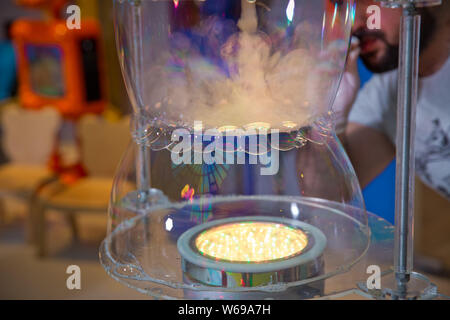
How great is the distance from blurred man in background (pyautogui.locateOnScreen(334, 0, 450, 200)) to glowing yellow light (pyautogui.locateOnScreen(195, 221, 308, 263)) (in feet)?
0.98

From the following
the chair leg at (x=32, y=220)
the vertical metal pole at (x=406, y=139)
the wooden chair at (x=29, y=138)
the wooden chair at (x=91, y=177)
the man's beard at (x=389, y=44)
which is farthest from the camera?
the wooden chair at (x=29, y=138)

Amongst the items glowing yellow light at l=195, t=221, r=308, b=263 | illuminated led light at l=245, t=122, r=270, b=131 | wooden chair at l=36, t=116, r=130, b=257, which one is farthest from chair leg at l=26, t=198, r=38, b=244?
illuminated led light at l=245, t=122, r=270, b=131

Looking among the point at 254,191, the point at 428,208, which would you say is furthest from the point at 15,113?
the point at 254,191

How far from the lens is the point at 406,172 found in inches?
19.6

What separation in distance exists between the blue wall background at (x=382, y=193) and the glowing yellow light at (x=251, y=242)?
1.12 ft

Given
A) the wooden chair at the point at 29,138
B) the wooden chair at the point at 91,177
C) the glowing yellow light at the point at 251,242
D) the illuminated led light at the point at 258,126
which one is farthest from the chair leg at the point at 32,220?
the illuminated led light at the point at 258,126

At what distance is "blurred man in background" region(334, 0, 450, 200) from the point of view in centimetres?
82

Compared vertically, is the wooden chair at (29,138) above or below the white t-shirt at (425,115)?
below

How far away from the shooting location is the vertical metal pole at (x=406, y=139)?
487 millimetres

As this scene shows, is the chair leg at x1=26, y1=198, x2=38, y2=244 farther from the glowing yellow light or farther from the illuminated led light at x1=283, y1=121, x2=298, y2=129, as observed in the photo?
the illuminated led light at x1=283, y1=121, x2=298, y2=129

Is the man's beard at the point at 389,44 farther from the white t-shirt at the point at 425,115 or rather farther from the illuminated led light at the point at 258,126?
the illuminated led light at the point at 258,126

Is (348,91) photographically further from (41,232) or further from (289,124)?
(41,232)

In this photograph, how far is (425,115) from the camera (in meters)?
0.86

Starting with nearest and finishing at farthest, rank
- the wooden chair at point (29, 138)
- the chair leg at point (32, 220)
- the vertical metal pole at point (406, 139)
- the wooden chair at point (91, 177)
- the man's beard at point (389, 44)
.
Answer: the vertical metal pole at point (406, 139) < the man's beard at point (389, 44) < the wooden chair at point (91, 177) < the chair leg at point (32, 220) < the wooden chair at point (29, 138)
